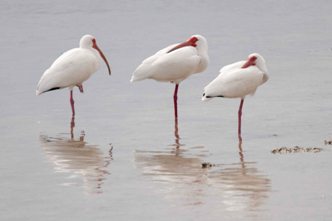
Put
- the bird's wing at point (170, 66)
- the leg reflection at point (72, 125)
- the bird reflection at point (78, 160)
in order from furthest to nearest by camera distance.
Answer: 1. the bird's wing at point (170, 66)
2. the leg reflection at point (72, 125)
3. the bird reflection at point (78, 160)

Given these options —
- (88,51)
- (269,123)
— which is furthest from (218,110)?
(88,51)

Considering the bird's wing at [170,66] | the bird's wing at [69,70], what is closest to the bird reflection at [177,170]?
the bird's wing at [170,66]

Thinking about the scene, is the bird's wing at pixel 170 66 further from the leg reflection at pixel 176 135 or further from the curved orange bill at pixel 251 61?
the curved orange bill at pixel 251 61

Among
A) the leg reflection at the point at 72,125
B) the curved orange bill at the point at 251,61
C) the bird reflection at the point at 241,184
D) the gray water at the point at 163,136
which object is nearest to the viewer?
the bird reflection at the point at 241,184

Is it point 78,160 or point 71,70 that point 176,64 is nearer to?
point 71,70

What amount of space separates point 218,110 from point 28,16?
14.6 meters

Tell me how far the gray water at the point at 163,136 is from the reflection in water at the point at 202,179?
2 centimetres

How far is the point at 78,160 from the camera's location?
12.3 m

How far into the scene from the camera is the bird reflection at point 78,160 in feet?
36.4

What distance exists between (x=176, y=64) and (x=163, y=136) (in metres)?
2.32

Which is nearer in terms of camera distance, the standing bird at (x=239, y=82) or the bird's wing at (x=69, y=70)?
the standing bird at (x=239, y=82)

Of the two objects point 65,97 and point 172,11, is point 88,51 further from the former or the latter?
point 172,11

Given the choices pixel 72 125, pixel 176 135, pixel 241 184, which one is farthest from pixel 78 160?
pixel 72 125

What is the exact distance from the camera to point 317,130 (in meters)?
13.6
